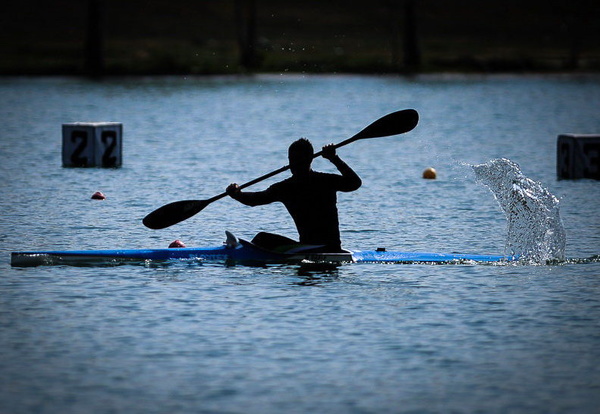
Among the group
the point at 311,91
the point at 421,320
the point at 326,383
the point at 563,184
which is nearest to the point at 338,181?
the point at 421,320

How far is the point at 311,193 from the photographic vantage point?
1486 centimetres

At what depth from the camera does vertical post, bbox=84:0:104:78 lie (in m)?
76.9

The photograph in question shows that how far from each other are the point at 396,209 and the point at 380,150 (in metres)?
12.0

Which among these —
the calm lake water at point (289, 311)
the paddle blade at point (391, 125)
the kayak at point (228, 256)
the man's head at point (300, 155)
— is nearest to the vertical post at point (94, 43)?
the calm lake water at point (289, 311)

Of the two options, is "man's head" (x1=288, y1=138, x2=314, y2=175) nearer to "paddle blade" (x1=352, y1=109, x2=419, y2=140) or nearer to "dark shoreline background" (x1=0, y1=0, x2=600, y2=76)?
"paddle blade" (x1=352, y1=109, x2=419, y2=140)

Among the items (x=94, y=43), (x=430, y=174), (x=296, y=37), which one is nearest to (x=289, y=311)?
(x=430, y=174)

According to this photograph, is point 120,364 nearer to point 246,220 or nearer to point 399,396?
point 399,396

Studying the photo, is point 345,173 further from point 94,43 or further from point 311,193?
point 94,43

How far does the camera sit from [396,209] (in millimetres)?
21234

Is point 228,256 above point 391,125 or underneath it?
underneath

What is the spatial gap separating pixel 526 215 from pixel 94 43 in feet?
206

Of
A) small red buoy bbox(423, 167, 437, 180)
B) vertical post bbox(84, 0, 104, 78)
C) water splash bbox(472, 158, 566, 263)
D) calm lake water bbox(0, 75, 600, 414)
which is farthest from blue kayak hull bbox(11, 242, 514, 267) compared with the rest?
vertical post bbox(84, 0, 104, 78)

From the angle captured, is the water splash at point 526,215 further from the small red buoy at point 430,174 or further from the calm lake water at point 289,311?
the small red buoy at point 430,174

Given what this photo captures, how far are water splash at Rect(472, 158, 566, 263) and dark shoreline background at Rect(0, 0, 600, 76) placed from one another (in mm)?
61081
